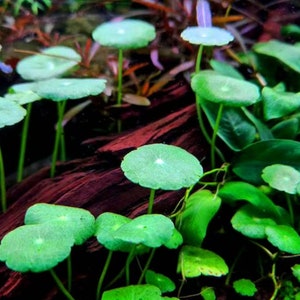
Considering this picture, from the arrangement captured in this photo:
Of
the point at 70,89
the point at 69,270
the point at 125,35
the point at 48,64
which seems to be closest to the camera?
the point at 69,270

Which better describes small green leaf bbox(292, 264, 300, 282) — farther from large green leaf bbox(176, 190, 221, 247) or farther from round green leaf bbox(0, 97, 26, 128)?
round green leaf bbox(0, 97, 26, 128)

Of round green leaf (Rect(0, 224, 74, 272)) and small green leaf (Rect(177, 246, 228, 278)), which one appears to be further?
small green leaf (Rect(177, 246, 228, 278))

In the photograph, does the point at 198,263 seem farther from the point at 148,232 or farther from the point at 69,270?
the point at 69,270

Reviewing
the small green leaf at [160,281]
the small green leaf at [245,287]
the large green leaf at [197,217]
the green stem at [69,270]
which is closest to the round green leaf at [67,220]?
the green stem at [69,270]

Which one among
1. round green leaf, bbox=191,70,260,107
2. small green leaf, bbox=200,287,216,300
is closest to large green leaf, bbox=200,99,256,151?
round green leaf, bbox=191,70,260,107

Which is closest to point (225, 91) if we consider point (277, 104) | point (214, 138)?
point (214, 138)

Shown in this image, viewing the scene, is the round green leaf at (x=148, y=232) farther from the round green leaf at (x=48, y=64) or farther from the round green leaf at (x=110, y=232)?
the round green leaf at (x=48, y=64)

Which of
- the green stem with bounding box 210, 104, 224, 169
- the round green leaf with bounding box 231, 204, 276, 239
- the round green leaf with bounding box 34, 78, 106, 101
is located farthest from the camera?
the green stem with bounding box 210, 104, 224, 169
